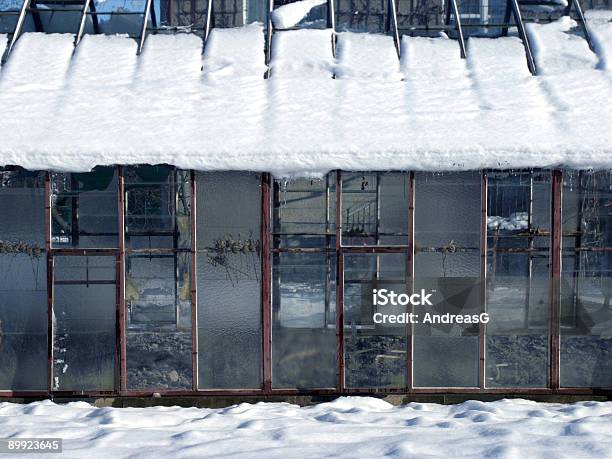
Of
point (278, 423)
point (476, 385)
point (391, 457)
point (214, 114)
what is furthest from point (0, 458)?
point (476, 385)

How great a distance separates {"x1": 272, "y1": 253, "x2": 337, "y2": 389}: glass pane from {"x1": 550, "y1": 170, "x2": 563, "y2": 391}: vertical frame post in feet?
10.6

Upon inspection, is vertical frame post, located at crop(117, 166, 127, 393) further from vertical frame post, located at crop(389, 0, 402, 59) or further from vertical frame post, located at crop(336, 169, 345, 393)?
vertical frame post, located at crop(389, 0, 402, 59)

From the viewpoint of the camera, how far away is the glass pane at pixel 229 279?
11109 millimetres

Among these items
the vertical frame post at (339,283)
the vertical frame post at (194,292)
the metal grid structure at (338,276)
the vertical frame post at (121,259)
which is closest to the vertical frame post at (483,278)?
the metal grid structure at (338,276)

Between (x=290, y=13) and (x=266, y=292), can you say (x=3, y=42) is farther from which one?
(x=266, y=292)

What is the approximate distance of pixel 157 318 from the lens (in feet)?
36.4

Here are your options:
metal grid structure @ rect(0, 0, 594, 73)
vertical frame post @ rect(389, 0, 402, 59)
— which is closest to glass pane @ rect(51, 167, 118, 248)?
metal grid structure @ rect(0, 0, 594, 73)

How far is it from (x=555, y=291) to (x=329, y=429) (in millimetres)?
4369

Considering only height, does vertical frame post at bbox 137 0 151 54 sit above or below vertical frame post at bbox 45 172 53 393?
above

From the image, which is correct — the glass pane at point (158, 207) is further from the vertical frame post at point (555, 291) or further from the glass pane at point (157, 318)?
the vertical frame post at point (555, 291)

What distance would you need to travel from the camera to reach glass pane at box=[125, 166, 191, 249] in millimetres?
10977

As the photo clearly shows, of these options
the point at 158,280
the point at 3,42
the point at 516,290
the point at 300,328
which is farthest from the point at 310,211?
the point at 3,42

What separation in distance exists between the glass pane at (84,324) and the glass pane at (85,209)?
0.29 metres

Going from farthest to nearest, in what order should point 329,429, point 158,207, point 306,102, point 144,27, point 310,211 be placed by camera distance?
point 144,27, point 306,102, point 310,211, point 158,207, point 329,429
